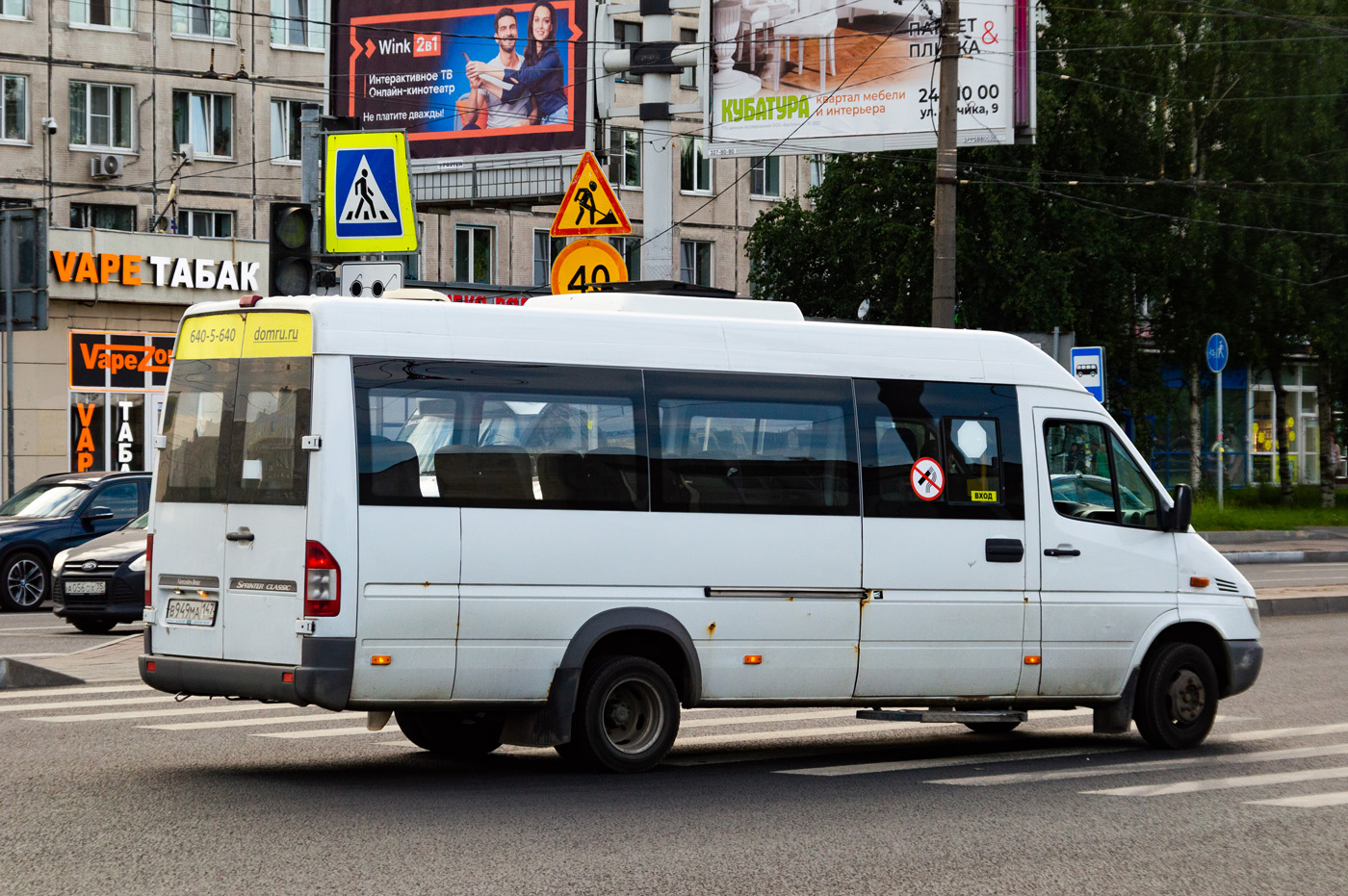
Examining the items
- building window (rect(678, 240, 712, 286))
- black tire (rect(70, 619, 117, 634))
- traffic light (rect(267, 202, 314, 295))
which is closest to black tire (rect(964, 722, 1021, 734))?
traffic light (rect(267, 202, 314, 295))

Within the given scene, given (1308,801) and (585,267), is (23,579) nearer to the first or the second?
(585,267)

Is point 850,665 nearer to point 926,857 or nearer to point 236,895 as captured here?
point 926,857

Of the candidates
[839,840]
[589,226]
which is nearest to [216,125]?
[589,226]

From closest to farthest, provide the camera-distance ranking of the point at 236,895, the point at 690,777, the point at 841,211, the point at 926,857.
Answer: the point at 236,895, the point at 926,857, the point at 690,777, the point at 841,211

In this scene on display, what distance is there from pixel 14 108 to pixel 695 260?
20.1 metres

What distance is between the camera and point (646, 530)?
390 inches

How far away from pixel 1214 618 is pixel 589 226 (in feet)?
21.2

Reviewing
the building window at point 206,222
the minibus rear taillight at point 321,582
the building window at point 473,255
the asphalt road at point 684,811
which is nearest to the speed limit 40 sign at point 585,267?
the asphalt road at point 684,811

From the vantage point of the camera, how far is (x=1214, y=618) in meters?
11.6

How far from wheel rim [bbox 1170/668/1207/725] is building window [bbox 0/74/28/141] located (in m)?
35.9

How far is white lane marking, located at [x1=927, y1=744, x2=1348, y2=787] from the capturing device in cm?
1003

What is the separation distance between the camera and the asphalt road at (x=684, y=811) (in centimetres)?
713

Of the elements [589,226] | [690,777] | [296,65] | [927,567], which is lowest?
[690,777]

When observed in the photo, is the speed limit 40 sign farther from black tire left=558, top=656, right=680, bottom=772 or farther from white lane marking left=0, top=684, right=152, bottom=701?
black tire left=558, top=656, right=680, bottom=772
